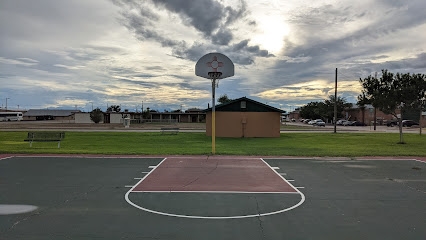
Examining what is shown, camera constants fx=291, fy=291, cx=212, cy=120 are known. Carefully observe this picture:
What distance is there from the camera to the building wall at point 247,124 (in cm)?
3158

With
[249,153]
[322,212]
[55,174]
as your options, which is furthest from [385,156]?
[55,174]

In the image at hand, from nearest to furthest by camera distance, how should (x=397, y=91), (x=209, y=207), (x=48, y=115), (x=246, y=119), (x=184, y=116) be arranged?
(x=209, y=207), (x=397, y=91), (x=246, y=119), (x=184, y=116), (x=48, y=115)

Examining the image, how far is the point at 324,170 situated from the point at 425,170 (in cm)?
463

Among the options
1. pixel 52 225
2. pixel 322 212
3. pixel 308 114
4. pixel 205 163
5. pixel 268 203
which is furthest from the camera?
pixel 308 114

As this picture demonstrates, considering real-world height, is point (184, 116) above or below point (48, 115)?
below

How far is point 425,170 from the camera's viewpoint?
13086mm

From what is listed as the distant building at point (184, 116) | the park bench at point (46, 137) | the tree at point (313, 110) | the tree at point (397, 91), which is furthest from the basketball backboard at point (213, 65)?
the tree at point (313, 110)

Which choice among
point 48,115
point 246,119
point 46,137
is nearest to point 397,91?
point 246,119

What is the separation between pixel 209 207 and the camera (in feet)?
24.8

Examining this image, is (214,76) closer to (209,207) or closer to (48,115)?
(209,207)

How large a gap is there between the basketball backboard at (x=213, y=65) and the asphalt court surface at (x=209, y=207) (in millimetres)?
9182

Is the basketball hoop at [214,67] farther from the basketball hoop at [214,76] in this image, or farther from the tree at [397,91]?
the tree at [397,91]

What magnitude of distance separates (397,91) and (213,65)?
1719 cm

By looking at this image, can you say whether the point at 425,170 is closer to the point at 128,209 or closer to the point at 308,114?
the point at 128,209
